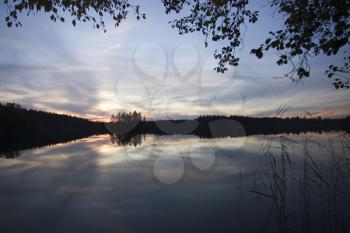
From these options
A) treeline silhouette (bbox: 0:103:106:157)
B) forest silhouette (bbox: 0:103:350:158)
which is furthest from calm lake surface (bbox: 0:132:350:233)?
treeline silhouette (bbox: 0:103:106:157)

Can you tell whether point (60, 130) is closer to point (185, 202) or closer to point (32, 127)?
point (32, 127)

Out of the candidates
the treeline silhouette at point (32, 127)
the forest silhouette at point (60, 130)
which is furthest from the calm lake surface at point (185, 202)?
the treeline silhouette at point (32, 127)

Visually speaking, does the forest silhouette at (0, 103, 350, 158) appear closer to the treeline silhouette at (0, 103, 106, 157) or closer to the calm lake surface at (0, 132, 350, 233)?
the treeline silhouette at (0, 103, 106, 157)

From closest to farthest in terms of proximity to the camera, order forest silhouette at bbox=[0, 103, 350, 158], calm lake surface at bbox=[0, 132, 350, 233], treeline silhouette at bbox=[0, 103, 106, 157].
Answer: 1. calm lake surface at bbox=[0, 132, 350, 233]
2. forest silhouette at bbox=[0, 103, 350, 158]
3. treeline silhouette at bbox=[0, 103, 106, 157]

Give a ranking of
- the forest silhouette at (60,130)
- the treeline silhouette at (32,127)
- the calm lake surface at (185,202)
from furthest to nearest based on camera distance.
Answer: the treeline silhouette at (32,127) < the forest silhouette at (60,130) < the calm lake surface at (185,202)

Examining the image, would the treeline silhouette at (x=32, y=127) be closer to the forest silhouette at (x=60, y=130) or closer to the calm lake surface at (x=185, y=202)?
the forest silhouette at (x=60, y=130)

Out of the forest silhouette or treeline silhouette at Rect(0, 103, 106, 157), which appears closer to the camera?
the forest silhouette

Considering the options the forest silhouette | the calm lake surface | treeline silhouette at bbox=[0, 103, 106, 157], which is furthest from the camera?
treeline silhouette at bbox=[0, 103, 106, 157]

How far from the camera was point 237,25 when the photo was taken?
23.4 ft

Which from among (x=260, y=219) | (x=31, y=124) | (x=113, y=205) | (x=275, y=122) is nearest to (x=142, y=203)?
(x=113, y=205)

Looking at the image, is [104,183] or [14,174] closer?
[104,183]

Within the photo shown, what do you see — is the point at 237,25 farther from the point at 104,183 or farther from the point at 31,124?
the point at 31,124

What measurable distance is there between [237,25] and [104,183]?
1272 cm

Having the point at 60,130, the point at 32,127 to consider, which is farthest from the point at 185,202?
the point at 60,130
